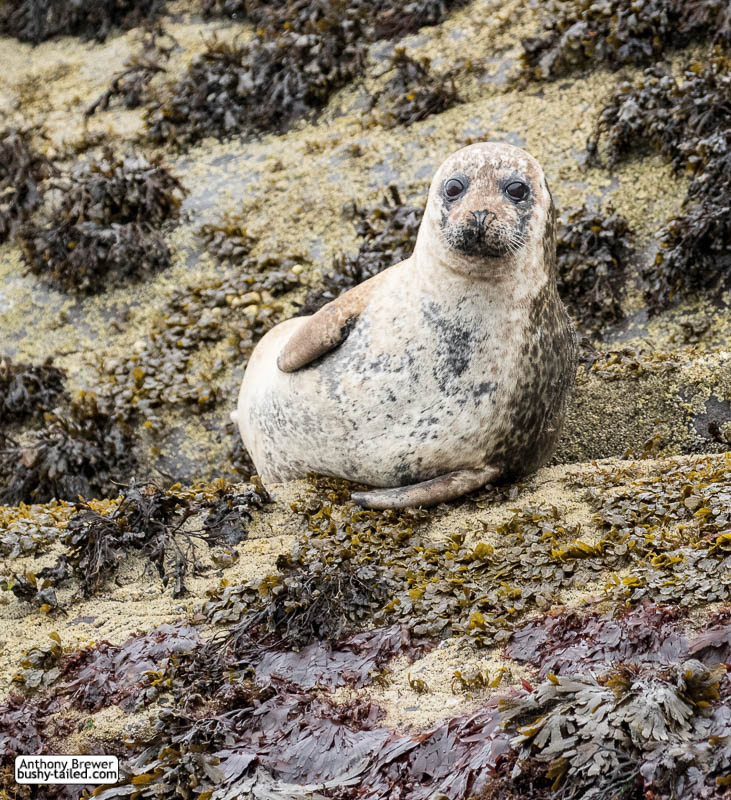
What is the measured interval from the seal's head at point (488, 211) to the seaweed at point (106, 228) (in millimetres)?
3981

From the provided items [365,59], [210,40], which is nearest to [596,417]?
[365,59]

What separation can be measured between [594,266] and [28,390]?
166 inches

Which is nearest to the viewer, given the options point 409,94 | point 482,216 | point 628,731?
point 628,731

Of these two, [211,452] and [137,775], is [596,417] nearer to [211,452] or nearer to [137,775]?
[211,452]

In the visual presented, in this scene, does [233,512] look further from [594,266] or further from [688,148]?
[688,148]

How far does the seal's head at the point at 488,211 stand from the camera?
13.0ft

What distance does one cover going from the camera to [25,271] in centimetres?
788

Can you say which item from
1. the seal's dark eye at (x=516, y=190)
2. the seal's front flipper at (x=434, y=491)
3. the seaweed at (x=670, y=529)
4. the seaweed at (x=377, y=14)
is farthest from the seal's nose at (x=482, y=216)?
the seaweed at (x=377, y=14)

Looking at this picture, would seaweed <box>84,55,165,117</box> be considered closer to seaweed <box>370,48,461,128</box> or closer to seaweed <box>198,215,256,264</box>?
seaweed <box>198,215,256,264</box>

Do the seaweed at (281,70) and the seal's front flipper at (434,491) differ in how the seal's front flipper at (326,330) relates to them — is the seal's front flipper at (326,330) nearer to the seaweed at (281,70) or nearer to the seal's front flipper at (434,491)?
the seal's front flipper at (434,491)

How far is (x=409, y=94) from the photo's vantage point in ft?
26.4

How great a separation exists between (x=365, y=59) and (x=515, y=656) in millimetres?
6737

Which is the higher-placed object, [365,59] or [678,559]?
[365,59]

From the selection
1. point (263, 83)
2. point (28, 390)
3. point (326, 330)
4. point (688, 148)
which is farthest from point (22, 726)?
point (263, 83)
